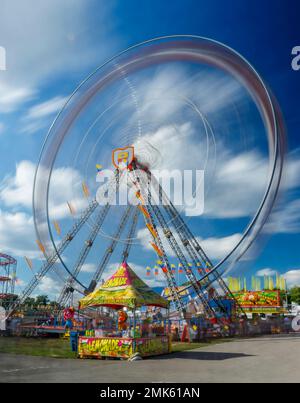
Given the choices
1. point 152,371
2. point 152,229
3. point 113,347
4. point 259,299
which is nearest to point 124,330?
point 113,347

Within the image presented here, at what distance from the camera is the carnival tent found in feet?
48.3

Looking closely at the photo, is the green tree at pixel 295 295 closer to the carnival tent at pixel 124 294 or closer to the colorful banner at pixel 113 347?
the carnival tent at pixel 124 294

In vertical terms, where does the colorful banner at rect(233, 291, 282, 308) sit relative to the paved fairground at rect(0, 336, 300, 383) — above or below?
above

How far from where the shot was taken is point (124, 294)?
14.9m

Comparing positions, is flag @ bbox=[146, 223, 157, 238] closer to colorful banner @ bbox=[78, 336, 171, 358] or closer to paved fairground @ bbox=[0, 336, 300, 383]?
colorful banner @ bbox=[78, 336, 171, 358]

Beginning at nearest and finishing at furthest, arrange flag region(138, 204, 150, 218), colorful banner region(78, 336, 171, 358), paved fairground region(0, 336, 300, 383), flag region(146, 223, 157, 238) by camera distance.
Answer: paved fairground region(0, 336, 300, 383) → colorful banner region(78, 336, 171, 358) → flag region(138, 204, 150, 218) → flag region(146, 223, 157, 238)

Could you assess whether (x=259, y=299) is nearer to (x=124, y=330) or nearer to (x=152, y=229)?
(x=152, y=229)

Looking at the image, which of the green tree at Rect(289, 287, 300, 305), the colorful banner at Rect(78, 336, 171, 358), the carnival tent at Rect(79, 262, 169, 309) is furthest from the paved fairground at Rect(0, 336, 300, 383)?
the green tree at Rect(289, 287, 300, 305)

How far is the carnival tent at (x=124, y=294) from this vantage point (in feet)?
48.3

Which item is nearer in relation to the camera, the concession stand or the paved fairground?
the paved fairground

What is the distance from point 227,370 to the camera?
420 inches
